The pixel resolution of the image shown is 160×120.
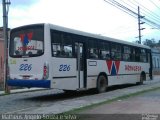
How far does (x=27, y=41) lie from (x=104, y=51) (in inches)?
219

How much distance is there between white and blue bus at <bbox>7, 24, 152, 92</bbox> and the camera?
1545 cm

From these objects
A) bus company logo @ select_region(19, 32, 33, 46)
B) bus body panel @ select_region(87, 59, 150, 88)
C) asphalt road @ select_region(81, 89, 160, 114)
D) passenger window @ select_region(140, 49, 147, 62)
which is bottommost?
asphalt road @ select_region(81, 89, 160, 114)

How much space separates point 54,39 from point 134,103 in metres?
4.59

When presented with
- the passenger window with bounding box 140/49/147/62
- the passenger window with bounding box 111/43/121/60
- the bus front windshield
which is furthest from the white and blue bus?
the passenger window with bounding box 140/49/147/62

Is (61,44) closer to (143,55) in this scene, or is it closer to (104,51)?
(104,51)

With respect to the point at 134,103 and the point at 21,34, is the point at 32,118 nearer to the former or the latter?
the point at 134,103

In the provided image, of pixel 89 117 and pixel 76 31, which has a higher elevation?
pixel 76 31

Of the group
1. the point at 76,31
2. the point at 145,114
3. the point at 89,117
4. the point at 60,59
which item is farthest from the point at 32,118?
the point at 76,31

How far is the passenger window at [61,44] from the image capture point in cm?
1578

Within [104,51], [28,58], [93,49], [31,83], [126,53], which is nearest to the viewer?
[31,83]

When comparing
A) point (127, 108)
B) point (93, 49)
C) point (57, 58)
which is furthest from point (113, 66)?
point (127, 108)

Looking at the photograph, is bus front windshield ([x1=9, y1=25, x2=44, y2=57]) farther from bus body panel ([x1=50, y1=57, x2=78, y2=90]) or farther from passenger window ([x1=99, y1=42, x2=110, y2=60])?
passenger window ([x1=99, y1=42, x2=110, y2=60])

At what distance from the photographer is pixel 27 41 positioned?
16047 mm

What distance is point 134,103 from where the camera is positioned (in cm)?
1370
